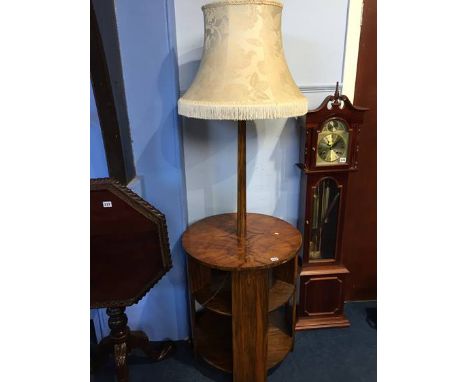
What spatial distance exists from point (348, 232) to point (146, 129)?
1279 millimetres

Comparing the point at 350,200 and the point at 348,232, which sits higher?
the point at 350,200

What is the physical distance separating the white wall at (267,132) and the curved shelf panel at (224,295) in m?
0.39

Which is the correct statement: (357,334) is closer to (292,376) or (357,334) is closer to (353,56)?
(292,376)

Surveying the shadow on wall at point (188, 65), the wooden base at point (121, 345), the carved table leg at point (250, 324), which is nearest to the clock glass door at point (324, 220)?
the carved table leg at point (250, 324)

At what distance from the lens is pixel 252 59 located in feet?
3.56

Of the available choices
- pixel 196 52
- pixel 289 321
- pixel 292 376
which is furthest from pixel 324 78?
pixel 292 376

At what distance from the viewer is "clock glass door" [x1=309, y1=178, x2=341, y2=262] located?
66.9 inches

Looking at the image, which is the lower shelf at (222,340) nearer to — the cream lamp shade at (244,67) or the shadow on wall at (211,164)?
the shadow on wall at (211,164)

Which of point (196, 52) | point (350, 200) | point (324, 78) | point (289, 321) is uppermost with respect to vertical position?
point (196, 52)

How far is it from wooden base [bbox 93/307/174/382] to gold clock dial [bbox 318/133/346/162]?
1.15m

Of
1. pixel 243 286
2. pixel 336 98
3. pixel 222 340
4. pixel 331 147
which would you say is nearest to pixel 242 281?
pixel 243 286

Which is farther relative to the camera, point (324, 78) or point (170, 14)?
point (324, 78)

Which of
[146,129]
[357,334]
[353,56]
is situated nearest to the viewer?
[146,129]

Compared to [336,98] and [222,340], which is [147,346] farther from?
[336,98]
